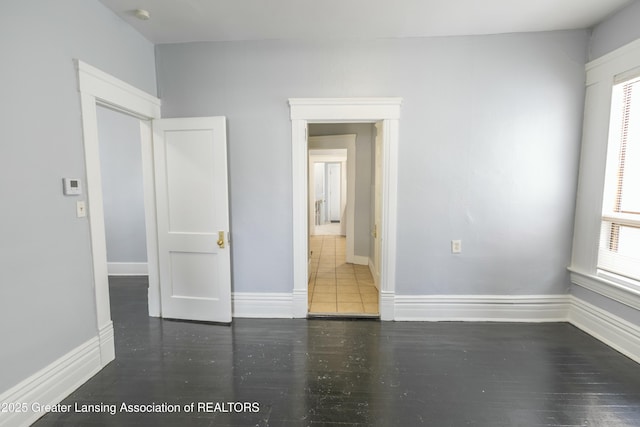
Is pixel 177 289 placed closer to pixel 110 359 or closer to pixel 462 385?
pixel 110 359

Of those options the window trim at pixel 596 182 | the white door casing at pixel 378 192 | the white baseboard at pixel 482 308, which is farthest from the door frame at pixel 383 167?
the window trim at pixel 596 182

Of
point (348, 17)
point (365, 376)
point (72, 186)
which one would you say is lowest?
point (365, 376)

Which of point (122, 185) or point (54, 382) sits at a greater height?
point (122, 185)

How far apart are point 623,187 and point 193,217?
3.94m

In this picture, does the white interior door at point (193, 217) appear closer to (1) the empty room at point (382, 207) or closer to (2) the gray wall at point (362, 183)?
(1) the empty room at point (382, 207)

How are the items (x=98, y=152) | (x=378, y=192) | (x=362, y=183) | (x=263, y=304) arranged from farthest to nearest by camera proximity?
1. (x=362, y=183)
2. (x=378, y=192)
3. (x=263, y=304)
4. (x=98, y=152)

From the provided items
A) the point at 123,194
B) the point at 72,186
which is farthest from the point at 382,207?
the point at 123,194

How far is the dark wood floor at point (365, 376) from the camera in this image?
168cm

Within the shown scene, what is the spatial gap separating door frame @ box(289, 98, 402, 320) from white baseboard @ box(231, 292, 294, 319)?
9 cm

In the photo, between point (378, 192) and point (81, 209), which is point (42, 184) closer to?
point (81, 209)

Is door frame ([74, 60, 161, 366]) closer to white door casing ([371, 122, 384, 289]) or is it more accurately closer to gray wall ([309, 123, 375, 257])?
white door casing ([371, 122, 384, 289])

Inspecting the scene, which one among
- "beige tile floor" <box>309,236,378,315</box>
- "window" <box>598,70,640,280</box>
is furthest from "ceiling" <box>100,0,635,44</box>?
"beige tile floor" <box>309,236,378,315</box>

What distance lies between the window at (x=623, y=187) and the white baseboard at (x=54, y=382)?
4.34m

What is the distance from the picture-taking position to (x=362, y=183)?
16.0 ft
